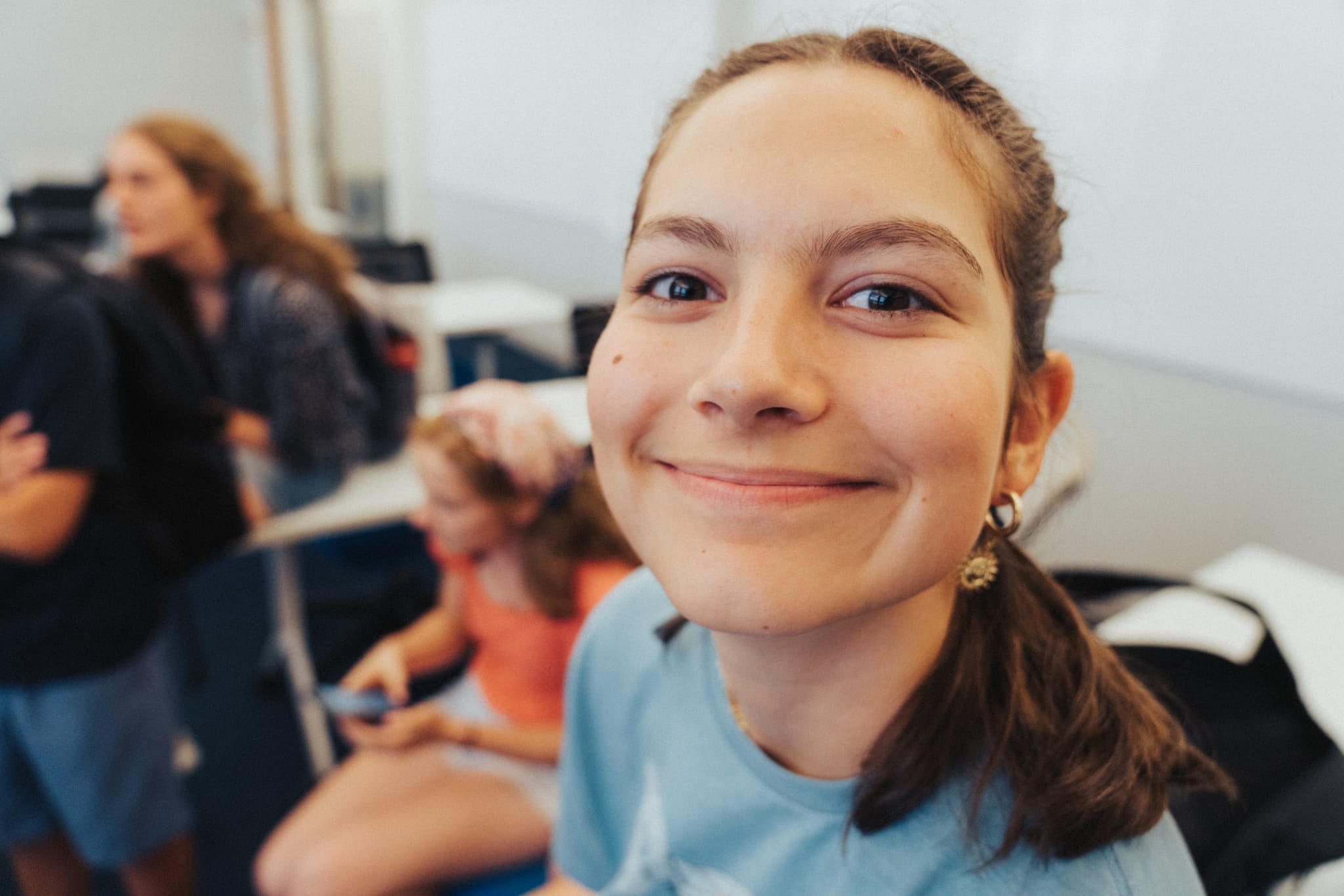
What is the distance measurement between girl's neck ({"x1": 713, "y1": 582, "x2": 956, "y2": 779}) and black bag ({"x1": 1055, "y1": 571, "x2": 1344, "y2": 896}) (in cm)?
28

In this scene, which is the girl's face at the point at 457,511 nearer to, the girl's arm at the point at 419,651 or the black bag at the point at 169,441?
the girl's arm at the point at 419,651

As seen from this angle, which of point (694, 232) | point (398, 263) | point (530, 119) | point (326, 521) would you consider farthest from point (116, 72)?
point (694, 232)

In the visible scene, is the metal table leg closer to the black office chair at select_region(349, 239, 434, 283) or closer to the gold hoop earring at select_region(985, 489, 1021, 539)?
the black office chair at select_region(349, 239, 434, 283)

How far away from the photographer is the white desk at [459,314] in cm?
249

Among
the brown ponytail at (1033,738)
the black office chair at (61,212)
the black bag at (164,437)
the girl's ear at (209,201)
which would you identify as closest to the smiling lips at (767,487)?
the brown ponytail at (1033,738)

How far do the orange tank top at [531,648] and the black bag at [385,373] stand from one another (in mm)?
737

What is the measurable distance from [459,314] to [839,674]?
122 inches

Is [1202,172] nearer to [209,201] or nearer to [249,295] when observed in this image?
[249,295]

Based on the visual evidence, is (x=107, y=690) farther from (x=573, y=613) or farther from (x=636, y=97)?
(x=636, y=97)

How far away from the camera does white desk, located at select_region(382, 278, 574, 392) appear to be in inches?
98.1

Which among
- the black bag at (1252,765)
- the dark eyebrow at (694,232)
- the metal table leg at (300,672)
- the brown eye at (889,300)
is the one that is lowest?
the metal table leg at (300,672)

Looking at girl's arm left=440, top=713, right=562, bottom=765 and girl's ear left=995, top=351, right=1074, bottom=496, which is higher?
girl's ear left=995, top=351, right=1074, bottom=496

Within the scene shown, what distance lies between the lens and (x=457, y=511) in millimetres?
1450

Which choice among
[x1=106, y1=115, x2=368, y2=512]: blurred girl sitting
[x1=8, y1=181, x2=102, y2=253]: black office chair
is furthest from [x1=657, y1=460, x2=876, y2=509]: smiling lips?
[x1=8, y1=181, x2=102, y2=253]: black office chair
